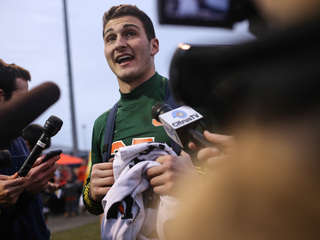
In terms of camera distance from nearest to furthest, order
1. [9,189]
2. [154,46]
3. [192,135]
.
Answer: [192,135] < [9,189] < [154,46]

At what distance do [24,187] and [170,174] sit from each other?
1.20 m

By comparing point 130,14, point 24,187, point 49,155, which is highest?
point 130,14

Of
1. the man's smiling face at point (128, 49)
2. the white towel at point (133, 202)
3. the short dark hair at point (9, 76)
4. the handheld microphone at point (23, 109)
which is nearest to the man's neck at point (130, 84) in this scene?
the man's smiling face at point (128, 49)

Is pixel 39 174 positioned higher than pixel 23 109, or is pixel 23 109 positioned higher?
pixel 23 109

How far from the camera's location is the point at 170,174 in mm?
1143

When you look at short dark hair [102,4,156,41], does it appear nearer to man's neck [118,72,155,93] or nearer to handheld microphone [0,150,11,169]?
man's neck [118,72,155,93]

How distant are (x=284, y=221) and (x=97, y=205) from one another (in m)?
1.32

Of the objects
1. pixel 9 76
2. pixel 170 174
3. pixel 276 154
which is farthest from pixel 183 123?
pixel 9 76

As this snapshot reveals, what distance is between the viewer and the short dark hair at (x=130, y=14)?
1892 millimetres

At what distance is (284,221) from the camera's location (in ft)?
1.86

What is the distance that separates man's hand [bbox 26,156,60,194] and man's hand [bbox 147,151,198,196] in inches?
36.7

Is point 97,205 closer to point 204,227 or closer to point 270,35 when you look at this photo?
point 204,227

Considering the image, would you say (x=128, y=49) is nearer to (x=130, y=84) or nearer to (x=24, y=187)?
(x=130, y=84)

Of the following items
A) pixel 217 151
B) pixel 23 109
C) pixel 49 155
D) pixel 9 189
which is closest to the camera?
pixel 217 151
